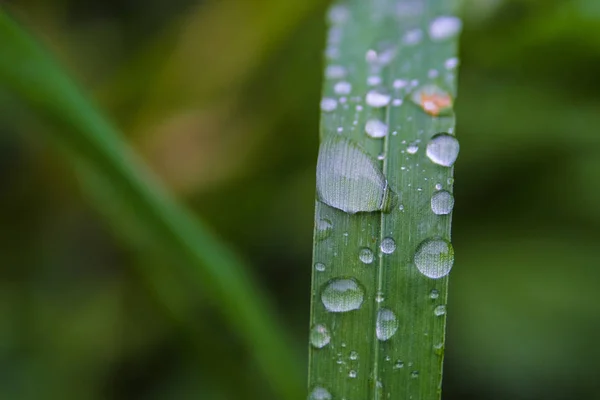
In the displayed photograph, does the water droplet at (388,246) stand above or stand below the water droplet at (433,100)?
below

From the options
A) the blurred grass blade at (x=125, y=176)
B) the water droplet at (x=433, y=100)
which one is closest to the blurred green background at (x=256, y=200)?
the blurred grass blade at (x=125, y=176)

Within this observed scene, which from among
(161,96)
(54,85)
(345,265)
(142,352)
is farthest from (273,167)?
(345,265)

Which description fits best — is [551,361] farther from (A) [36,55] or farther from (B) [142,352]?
(A) [36,55]

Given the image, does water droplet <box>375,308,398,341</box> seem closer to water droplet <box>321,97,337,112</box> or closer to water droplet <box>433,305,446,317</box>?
water droplet <box>433,305,446,317</box>

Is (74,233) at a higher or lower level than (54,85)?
lower

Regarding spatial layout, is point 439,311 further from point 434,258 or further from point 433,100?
point 433,100

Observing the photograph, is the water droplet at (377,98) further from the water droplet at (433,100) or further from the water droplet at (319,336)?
the water droplet at (319,336)
